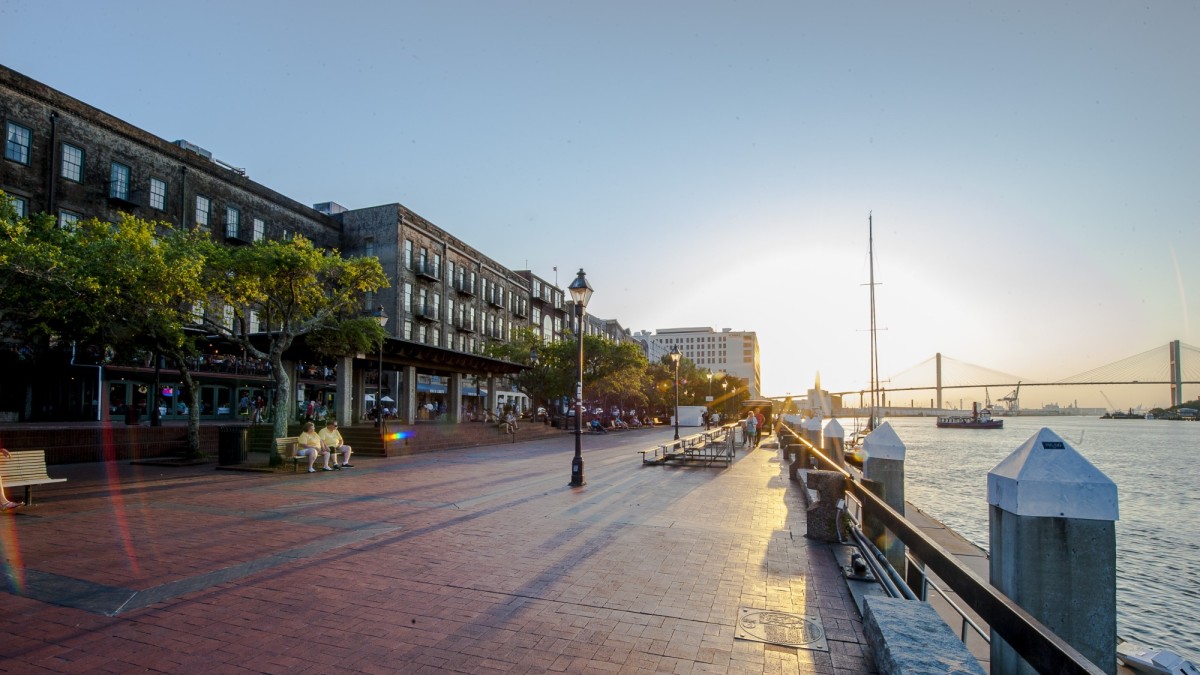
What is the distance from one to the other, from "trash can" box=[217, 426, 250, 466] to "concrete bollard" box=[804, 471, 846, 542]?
1547cm

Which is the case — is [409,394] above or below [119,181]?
below

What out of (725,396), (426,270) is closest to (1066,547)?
(426,270)

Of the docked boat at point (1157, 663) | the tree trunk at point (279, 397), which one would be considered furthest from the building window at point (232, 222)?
the docked boat at point (1157, 663)

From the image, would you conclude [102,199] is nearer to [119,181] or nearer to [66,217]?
[119,181]

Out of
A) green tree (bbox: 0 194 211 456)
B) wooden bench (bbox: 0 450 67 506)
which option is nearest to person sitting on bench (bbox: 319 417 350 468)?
green tree (bbox: 0 194 211 456)

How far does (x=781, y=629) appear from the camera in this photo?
16.2 feet

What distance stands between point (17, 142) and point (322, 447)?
18808 millimetres

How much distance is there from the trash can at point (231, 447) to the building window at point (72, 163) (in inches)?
648

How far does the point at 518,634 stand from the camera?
15.7ft

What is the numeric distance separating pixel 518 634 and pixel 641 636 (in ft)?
3.15

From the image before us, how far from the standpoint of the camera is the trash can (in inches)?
659

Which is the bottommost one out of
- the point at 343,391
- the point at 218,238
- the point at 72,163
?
the point at 343,391

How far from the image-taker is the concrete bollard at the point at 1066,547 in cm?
283

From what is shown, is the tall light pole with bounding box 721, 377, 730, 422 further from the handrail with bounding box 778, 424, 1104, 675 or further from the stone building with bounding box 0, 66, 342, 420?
the handrail with bounding box 778, 424, 1104, 675
